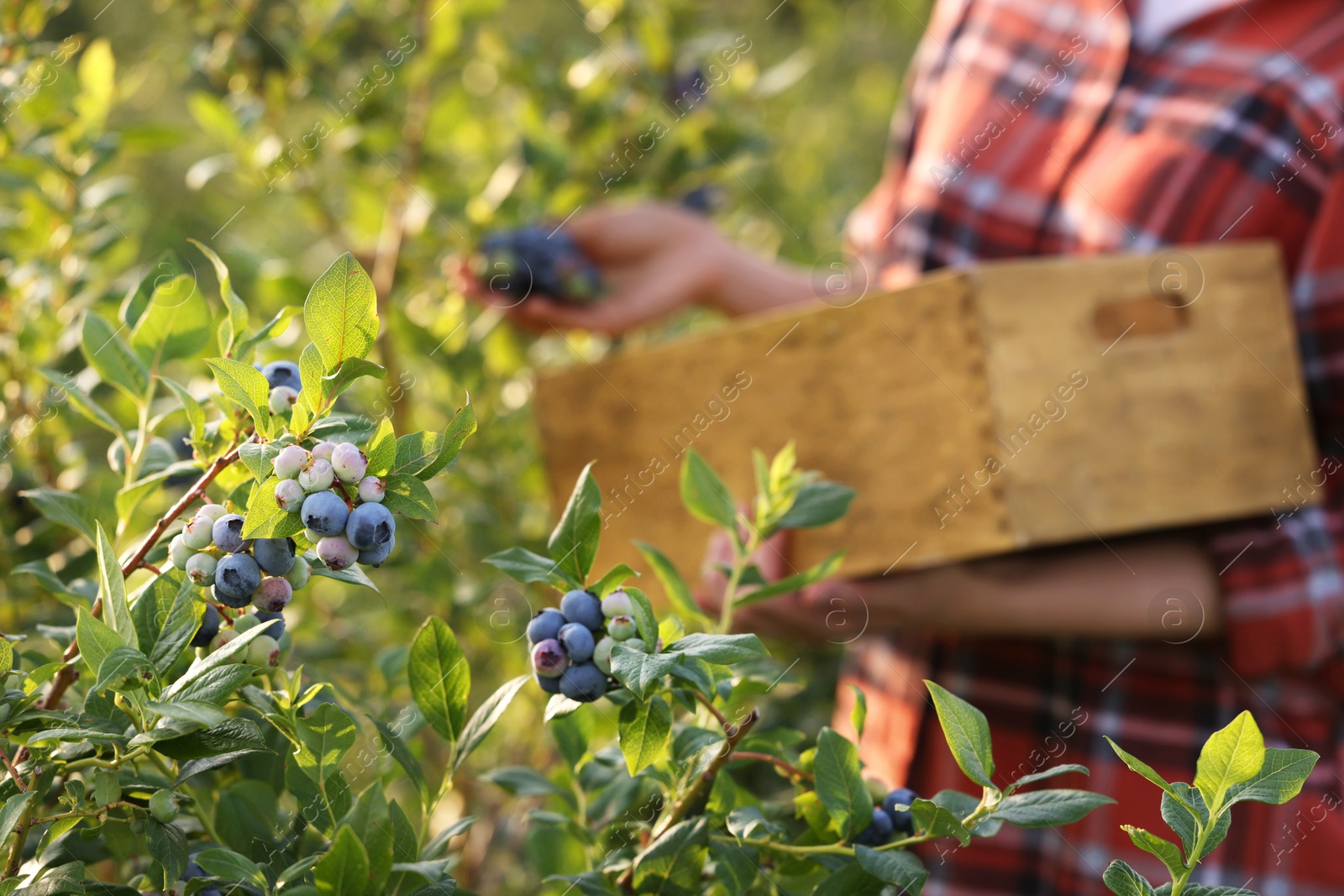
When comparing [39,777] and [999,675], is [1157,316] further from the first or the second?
[39,777]

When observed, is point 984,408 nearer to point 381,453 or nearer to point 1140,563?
point 1140,563

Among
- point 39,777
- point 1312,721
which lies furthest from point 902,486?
point 39,777

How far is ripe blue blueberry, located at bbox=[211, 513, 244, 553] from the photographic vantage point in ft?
1.41

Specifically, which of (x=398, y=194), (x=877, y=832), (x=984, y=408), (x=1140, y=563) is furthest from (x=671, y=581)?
(x=398, y=194)

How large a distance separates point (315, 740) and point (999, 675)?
2.78ft

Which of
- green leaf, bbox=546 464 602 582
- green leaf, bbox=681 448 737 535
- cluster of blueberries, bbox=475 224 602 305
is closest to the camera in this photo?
green leaf, bbox=546 464 602 582

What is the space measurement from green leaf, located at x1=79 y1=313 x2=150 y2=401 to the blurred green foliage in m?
0.26

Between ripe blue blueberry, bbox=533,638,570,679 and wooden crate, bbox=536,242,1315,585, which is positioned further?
wooden crate, bbox=536,242,1315,585

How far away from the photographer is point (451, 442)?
1.44 ft

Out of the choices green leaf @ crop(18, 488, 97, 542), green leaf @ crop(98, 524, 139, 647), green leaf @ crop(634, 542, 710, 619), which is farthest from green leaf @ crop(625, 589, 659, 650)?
green leaf @ crop(18, 488, 97, 542)

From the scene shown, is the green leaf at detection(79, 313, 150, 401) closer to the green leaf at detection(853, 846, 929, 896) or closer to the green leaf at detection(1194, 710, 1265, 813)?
the green leaf at detection(853, 846, 929, 896)

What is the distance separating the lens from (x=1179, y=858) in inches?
17.6

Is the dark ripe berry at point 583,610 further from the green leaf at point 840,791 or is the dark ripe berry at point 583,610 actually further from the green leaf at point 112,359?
the green leaf at point 112,359

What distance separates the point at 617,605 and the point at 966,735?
17 cm
